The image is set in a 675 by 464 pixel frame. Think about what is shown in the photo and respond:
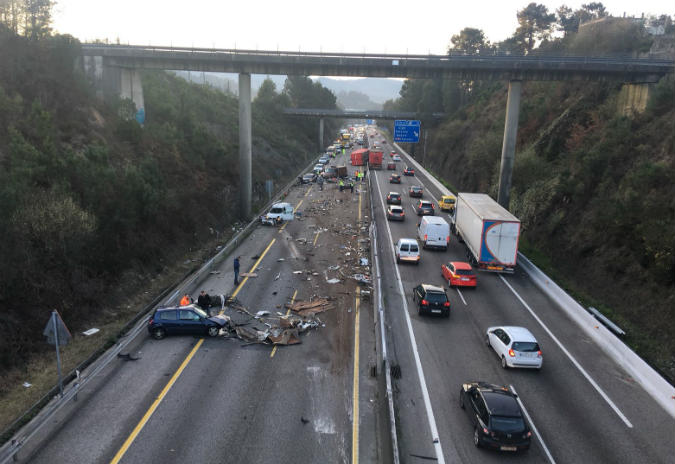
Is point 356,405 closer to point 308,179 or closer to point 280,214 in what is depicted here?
point 280,214

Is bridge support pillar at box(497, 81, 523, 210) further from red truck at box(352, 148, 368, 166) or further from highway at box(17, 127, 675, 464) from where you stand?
red truck at box(352, 148, 368, 166)

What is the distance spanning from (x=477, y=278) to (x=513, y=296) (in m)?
3.25

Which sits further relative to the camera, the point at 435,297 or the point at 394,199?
the point at 394,199

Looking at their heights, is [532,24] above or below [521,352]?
above

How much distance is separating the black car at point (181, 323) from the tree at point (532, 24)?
4093 inches


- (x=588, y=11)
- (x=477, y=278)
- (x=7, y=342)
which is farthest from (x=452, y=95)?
(x=7, y=342)

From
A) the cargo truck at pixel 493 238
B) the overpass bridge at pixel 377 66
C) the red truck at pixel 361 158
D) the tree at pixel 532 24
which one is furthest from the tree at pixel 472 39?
the cargo truck at pixel 493 238

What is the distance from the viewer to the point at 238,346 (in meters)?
20.7

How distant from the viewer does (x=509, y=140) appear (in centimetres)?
4422

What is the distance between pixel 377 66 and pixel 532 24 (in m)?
78.6

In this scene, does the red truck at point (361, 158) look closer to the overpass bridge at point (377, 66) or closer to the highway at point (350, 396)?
the overpass bridge at point (377, 66)

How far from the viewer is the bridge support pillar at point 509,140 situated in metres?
44.0

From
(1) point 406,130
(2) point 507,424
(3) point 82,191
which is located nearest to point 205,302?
(3) point 82,191

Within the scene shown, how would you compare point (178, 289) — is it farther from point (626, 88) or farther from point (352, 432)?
point (626, 88)
